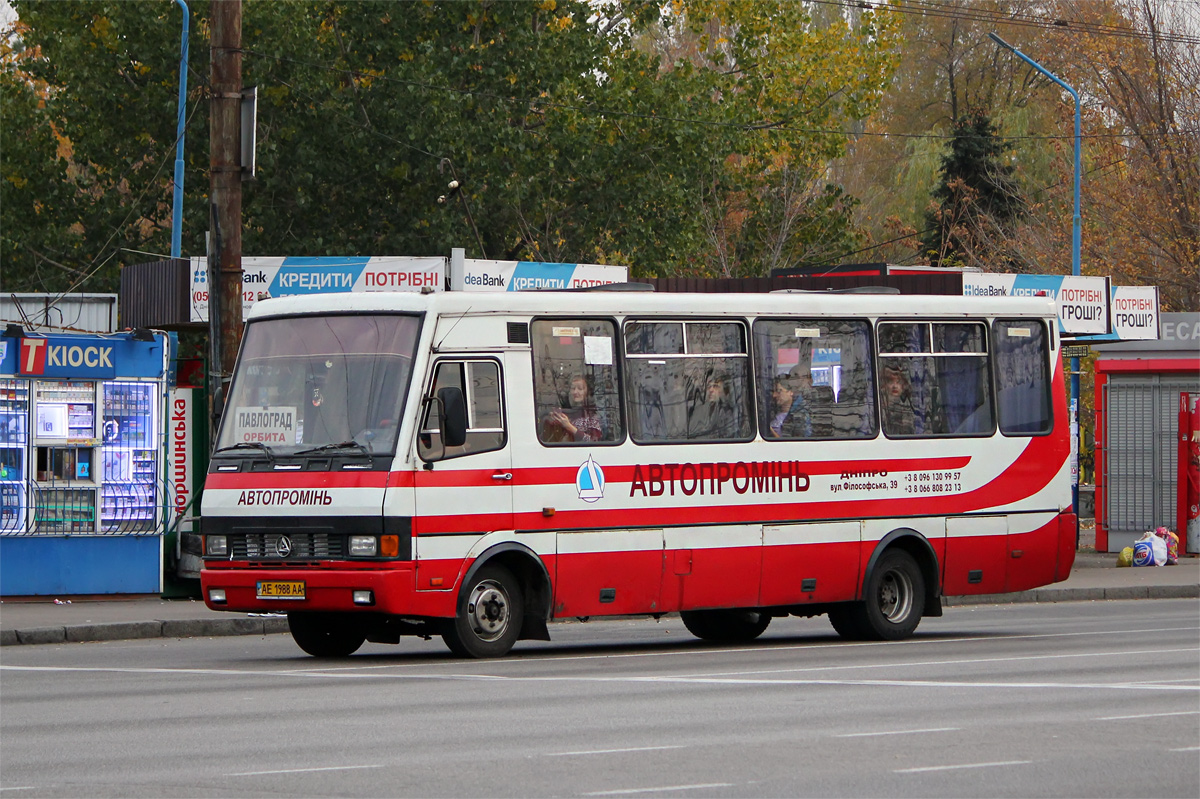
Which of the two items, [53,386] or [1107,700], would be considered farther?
[53,386]

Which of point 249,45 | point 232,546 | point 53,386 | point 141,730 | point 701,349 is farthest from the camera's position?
point 249,45

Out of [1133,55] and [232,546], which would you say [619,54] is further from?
[232,546]

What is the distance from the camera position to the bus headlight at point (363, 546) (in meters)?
14.6

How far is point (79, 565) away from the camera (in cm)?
2177

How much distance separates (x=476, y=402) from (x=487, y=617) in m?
1.68

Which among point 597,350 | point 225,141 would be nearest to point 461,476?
point 597,350

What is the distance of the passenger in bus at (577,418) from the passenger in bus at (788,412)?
1.85 m

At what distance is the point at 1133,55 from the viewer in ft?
145

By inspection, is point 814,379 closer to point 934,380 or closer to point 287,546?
point 934,380

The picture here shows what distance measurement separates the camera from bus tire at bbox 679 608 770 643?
17906 millimetres

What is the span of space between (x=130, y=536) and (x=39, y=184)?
71.0 ft

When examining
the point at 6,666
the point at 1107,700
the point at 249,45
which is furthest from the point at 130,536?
the point at 249,45

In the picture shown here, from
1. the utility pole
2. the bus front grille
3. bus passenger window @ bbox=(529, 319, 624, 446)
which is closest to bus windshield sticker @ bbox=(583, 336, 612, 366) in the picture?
bus passenger window @ bbox=(529, 319, 624, 446)

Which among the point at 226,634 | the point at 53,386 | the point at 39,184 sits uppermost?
the point at 39,184
